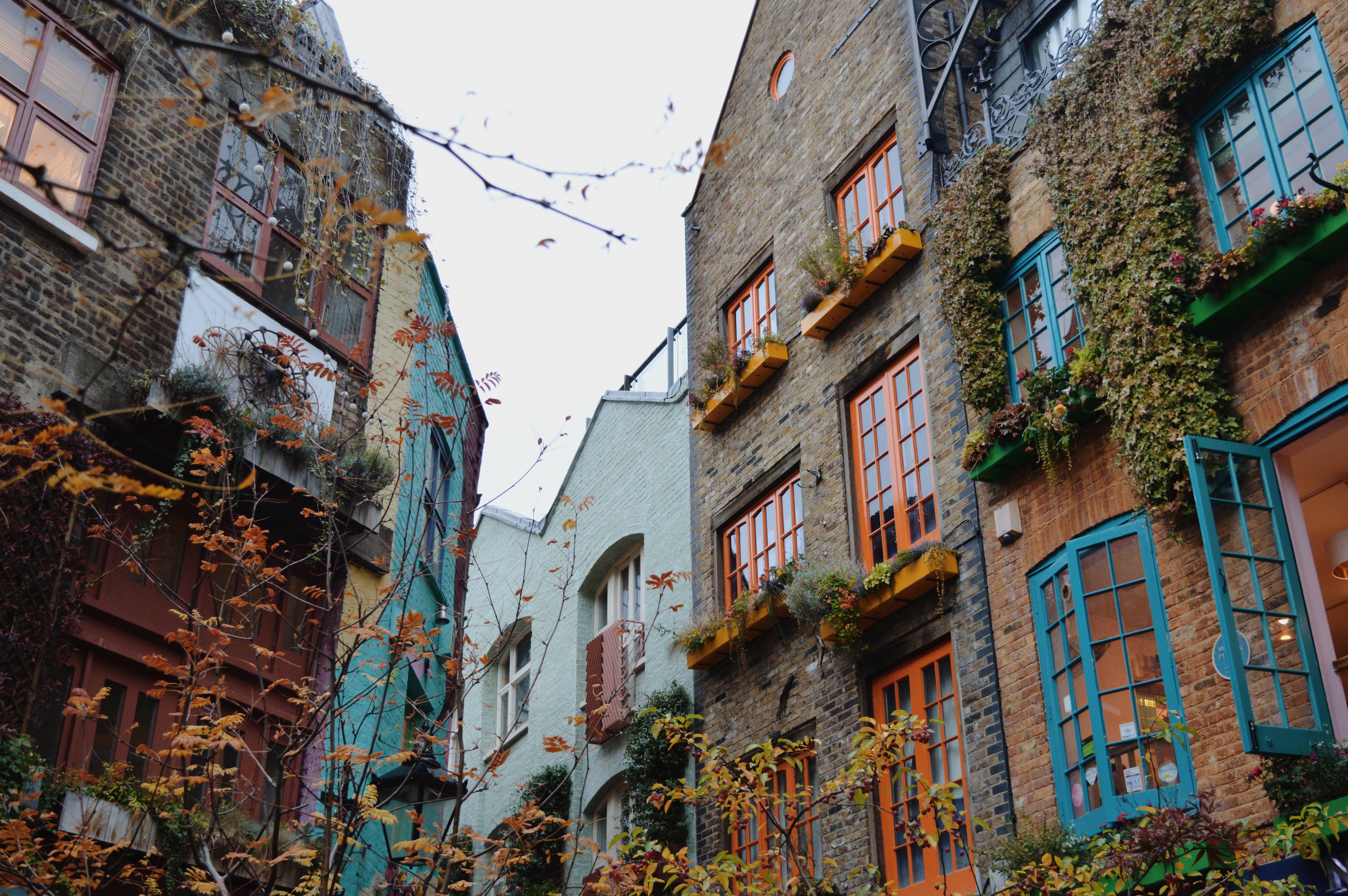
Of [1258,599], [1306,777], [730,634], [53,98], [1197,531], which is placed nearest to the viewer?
[1306,777]

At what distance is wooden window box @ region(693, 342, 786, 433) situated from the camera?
1458 centimetres

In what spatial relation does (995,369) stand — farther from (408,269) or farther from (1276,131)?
(408,269)

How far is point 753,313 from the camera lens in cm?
1600

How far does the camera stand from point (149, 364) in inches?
499

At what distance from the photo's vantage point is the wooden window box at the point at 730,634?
13.1 metres

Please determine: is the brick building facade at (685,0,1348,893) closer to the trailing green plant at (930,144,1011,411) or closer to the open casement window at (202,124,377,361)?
the trailing green plant at (930,144,1011,411)

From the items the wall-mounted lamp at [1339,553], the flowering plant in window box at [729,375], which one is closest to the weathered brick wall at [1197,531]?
the wall-mounted lamp at [1339,553]

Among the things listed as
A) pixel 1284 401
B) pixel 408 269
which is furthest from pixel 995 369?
pixel 408 269

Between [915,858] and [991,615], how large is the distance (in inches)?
93.0

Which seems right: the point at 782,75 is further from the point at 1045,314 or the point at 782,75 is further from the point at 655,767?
the point at 655,767

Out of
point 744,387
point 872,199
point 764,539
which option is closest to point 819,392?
point 744,387

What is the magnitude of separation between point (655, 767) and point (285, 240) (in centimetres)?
819

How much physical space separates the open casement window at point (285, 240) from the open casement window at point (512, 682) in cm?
763

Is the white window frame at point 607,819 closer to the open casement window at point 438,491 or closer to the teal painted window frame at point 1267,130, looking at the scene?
the open casement window at point 438,491
